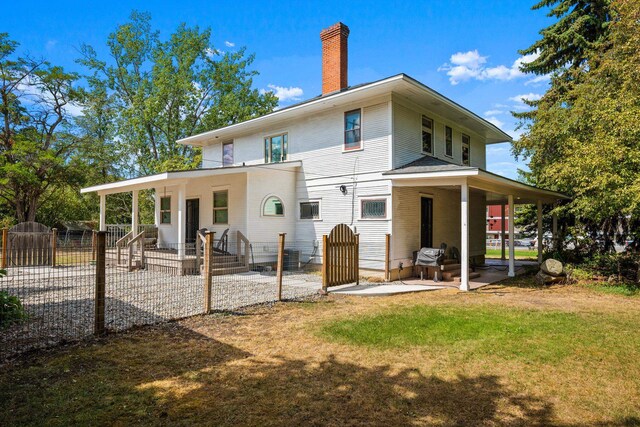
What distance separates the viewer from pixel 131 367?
4.09 m

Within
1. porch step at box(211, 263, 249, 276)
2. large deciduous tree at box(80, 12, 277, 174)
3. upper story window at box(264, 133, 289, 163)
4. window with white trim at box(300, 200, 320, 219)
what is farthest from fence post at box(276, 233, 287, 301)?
large deciduous tree at box(80, 12, 277, 174)

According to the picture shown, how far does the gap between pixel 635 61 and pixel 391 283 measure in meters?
9.76

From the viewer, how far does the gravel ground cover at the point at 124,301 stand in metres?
5.22

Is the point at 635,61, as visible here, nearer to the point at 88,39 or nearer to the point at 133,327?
the point at 133,327

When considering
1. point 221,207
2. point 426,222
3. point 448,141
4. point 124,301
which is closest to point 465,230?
point 426,222

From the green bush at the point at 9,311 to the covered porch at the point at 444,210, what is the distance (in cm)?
886

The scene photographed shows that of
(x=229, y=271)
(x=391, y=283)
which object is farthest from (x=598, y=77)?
(x=229, y=271)

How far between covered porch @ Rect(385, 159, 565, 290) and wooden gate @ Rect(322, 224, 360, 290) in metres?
1.96

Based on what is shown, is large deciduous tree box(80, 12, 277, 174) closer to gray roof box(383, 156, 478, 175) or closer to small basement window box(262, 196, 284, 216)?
small basement window box(262, 196, 284, 216)

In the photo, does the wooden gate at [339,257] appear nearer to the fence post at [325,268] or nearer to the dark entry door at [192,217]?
the fence post at [325,268]

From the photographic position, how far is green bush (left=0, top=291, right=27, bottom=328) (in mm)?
5201

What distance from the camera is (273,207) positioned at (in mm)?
13578

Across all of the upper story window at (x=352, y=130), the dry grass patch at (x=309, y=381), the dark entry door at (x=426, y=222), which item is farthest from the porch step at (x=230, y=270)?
the dark entry door at (x=426, y=222)

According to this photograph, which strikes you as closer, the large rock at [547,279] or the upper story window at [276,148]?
the large rock at [547,279]
